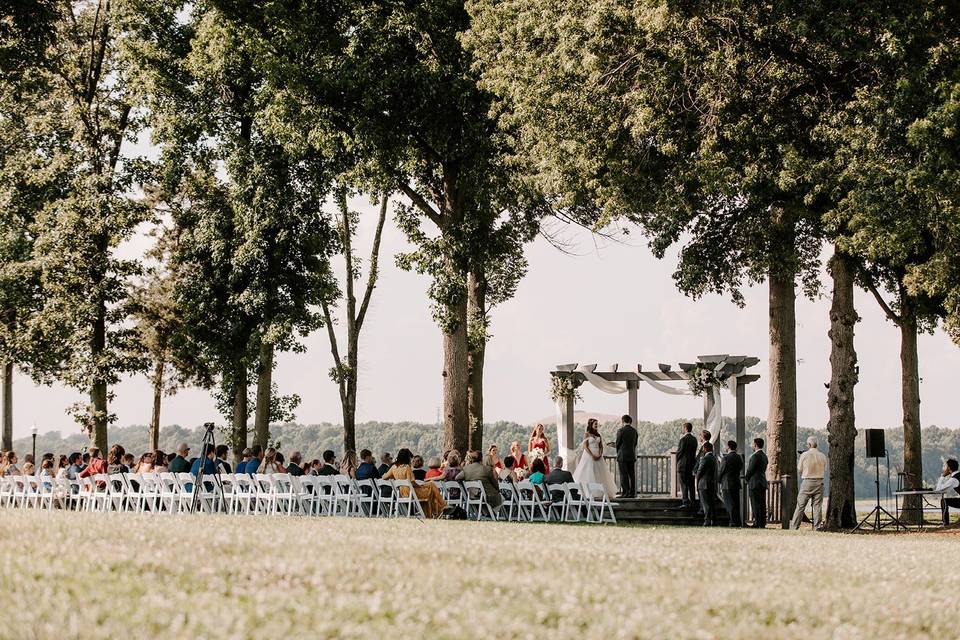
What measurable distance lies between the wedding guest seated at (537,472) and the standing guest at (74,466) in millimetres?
9667

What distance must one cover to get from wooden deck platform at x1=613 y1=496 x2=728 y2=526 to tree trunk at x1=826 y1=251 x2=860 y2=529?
2.45 metres

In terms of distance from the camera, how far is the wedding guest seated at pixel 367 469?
22578mm

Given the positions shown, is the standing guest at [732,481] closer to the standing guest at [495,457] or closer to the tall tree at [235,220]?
the standing guest at [495,457]

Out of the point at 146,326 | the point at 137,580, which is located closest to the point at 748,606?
the point at 137,580

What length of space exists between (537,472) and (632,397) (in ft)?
22.3

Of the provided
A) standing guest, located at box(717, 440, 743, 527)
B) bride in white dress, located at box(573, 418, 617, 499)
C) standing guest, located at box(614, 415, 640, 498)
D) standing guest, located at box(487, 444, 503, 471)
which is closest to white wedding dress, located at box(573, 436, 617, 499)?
bride in white dress, located at box(573, 418, 617, 499)

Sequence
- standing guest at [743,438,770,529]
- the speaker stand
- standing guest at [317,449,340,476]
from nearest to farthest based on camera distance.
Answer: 1. standing guest at [317,449,340,476]
2. standing guest at [743,438,770,529]
3. the speaker stand

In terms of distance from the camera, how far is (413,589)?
7902mm

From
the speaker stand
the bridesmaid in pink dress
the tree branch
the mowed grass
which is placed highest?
the tree branch

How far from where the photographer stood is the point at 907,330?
30.4 metres

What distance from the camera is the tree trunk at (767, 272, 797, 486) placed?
27.7 m

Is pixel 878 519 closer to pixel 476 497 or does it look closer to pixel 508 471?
pixel 508 471

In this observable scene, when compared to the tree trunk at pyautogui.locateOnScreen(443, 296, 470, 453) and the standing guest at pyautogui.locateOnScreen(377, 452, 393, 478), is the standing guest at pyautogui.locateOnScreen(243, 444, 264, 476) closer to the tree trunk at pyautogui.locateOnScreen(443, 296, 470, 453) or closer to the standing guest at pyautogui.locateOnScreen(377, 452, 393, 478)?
the standing guest at pyautogui.locateOnScreen(377, 452, 393, 478)

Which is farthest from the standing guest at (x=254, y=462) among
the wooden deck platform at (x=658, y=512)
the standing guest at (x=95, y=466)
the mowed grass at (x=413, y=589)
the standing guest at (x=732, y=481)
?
the mowed grass at (x=413, y=589)
